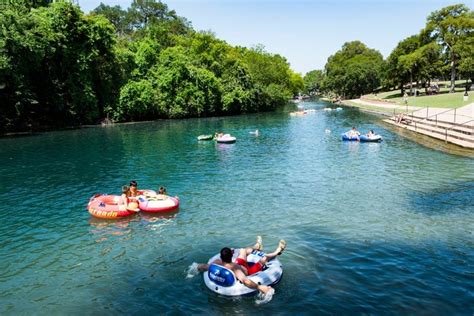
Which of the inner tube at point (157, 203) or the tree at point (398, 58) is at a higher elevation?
the tree at point (398, 58)

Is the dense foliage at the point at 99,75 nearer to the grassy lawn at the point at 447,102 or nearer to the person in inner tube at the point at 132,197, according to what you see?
the person in inner tube at the point at 132,197

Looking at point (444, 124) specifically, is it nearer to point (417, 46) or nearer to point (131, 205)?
point (131, 205)

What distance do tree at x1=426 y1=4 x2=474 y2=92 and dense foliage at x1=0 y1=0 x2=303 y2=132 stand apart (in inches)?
1581

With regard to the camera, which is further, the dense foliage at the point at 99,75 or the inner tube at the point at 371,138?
the dense foliage at the point at 99,75

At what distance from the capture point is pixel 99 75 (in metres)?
66.6

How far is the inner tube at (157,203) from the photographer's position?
18.4 m

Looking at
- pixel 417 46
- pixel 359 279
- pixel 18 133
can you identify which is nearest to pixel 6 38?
pixel 18 133

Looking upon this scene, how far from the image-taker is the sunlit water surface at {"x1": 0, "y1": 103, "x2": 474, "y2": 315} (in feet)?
36.2

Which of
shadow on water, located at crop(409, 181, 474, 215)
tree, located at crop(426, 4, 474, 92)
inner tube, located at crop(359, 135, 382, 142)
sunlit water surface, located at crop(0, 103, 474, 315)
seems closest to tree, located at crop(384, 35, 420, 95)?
tree, located at crop(426, 4, 474, 92)

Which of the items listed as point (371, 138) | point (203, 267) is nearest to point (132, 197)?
point (203, 267)

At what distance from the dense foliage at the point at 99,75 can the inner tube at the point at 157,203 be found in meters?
36.4

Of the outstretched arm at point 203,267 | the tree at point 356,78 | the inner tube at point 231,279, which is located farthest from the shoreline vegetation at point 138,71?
the inner tube at point 231,279

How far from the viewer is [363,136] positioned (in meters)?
39.9

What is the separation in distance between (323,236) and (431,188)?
9.50m
